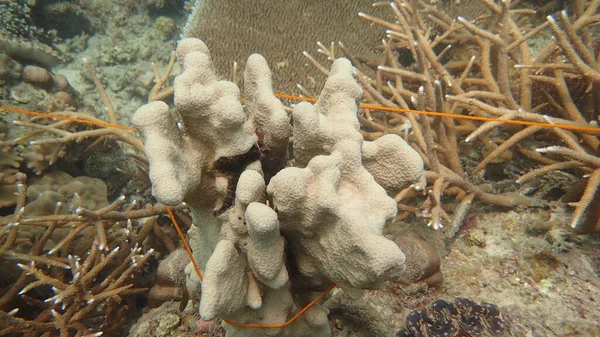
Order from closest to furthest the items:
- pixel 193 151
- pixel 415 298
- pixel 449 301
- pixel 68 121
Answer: pixel 193 151 < pixel 449 301 < pixel 415 298 < pixel 68 121

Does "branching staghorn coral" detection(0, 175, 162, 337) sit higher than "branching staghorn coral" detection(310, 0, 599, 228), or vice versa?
"branching staghorn coral" detection(310, 0, 599, 228)

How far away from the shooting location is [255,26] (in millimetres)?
4344

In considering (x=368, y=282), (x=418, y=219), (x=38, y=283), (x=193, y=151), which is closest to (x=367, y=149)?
(x=368, y=282)

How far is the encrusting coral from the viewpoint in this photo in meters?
1.14

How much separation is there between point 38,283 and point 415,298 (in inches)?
98.2

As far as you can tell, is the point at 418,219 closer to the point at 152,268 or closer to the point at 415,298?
the point at 415,298

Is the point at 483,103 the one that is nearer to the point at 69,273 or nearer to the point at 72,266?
the point at 72,266

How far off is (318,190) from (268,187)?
201 mm

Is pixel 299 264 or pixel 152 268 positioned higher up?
pixel 299 264

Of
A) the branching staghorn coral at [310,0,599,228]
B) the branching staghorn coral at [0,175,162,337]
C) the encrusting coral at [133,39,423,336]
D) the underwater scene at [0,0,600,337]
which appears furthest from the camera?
the branching staghorn coral at [310,0,599,228]

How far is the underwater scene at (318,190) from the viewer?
1.25m

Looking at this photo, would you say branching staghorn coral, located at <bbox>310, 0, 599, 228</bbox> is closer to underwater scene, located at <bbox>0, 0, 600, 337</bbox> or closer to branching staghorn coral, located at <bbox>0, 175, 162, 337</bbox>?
underwater scene, located at <bbox>0, 0, 600, 337</bbox>

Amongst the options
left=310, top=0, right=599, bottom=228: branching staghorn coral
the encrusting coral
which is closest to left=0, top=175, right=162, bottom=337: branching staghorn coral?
the encrusting coral

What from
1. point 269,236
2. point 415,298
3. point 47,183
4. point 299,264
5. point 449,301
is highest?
point 269,236
